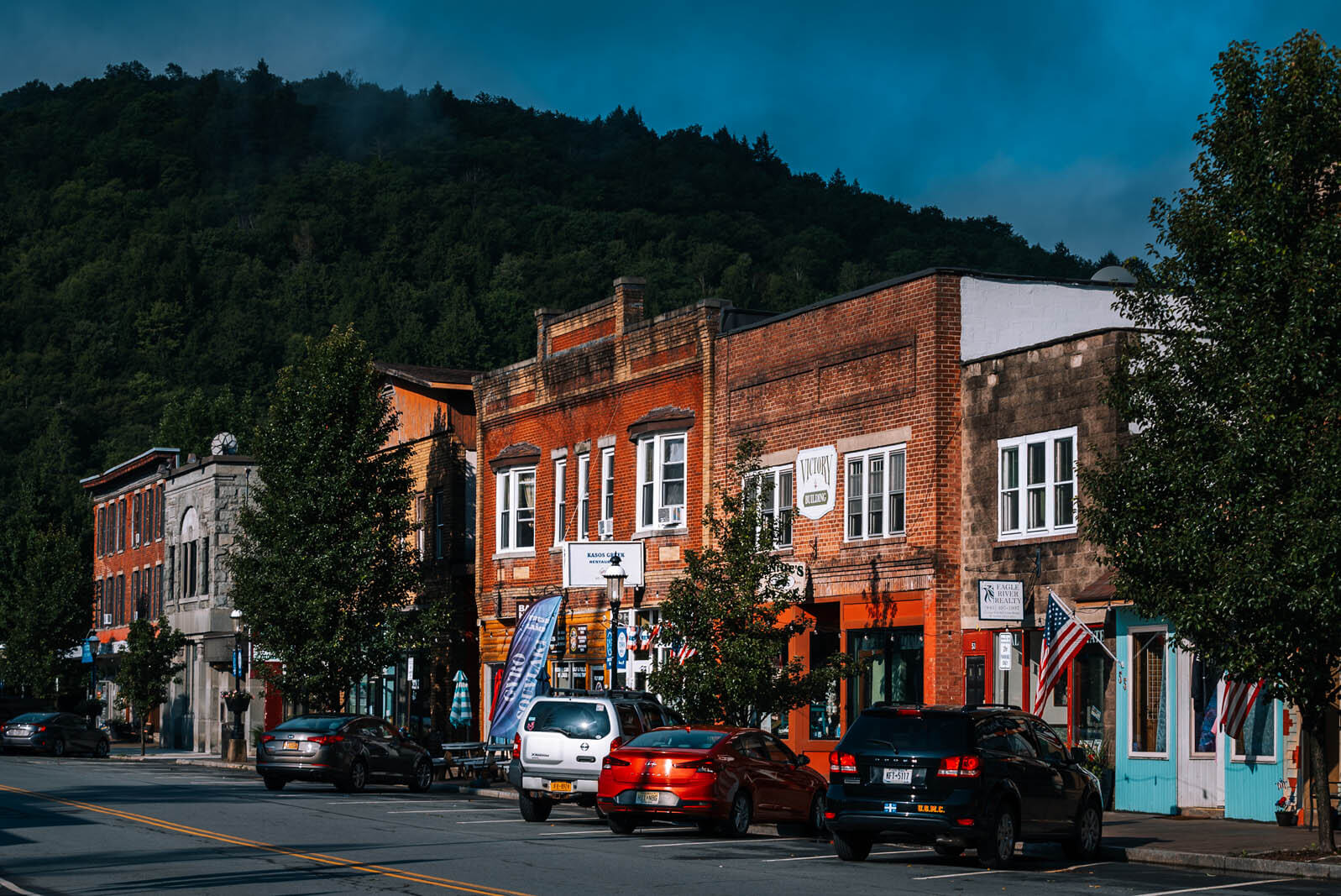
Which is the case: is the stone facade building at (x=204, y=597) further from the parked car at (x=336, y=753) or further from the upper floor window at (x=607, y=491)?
the parked car at (x=336, y=753)

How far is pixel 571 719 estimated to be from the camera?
85.3 ft

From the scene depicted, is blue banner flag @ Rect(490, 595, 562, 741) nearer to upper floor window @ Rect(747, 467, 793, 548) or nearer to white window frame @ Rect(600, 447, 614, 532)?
white window frame @ Rect(600, 447, 614, 532)

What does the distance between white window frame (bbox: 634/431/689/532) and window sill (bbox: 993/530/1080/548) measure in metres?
9.57

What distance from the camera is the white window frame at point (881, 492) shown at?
31281 millimetres

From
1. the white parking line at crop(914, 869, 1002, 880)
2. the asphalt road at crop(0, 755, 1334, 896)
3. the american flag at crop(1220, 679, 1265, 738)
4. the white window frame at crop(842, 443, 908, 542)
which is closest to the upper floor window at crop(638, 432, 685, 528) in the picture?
the white window frame at crop(842, 443, 908, 542)

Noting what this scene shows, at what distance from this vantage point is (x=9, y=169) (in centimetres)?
15112

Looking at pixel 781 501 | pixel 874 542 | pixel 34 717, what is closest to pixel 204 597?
pixel 34 717

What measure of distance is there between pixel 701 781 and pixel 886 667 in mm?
9939

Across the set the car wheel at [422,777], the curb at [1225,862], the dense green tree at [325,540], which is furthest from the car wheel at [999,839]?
the dense green tree at [325,540]

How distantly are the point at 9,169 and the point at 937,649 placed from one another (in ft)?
454

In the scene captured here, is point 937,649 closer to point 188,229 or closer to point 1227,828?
point 1227,828

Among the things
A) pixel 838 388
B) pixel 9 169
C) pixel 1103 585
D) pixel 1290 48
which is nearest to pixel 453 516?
pixel 838 388

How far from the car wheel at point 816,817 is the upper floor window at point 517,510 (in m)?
20.4

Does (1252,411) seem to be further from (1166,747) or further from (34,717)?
(34,717)
